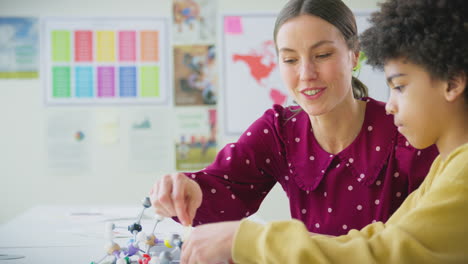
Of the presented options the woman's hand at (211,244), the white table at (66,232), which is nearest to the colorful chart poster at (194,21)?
the white table at (66,232)

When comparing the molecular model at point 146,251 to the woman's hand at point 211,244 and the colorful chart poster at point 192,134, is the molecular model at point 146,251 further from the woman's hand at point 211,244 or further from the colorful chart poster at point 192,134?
the colorful chart poster at point 192,134

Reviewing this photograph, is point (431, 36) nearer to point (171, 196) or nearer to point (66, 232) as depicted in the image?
point (171, 196)

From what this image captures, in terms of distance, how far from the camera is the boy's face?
31.6 inches

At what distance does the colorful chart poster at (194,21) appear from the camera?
8.87ft

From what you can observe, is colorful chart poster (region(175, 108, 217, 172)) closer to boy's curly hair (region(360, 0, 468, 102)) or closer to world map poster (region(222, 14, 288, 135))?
world map poster (region(222, 14, 288, 135))

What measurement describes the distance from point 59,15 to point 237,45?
3.05ft

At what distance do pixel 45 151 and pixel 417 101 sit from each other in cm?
225

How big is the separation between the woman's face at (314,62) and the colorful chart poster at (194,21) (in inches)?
64.1

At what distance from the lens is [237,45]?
107 inches

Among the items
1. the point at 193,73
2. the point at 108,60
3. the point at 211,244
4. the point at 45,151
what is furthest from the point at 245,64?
the point at 211,244

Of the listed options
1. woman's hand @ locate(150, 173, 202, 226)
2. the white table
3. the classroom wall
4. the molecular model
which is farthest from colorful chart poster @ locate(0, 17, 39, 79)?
woman's hand @ locate(150, 173, 202, 226)

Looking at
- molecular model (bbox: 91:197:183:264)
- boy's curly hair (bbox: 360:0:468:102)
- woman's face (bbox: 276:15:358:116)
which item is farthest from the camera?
woman's face (bbox: 276:15:358:116)

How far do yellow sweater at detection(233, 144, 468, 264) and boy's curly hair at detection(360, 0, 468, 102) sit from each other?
18cm

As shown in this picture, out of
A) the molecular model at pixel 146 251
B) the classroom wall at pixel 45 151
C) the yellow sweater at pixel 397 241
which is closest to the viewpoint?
the yellow sweater at pixel 397 241
